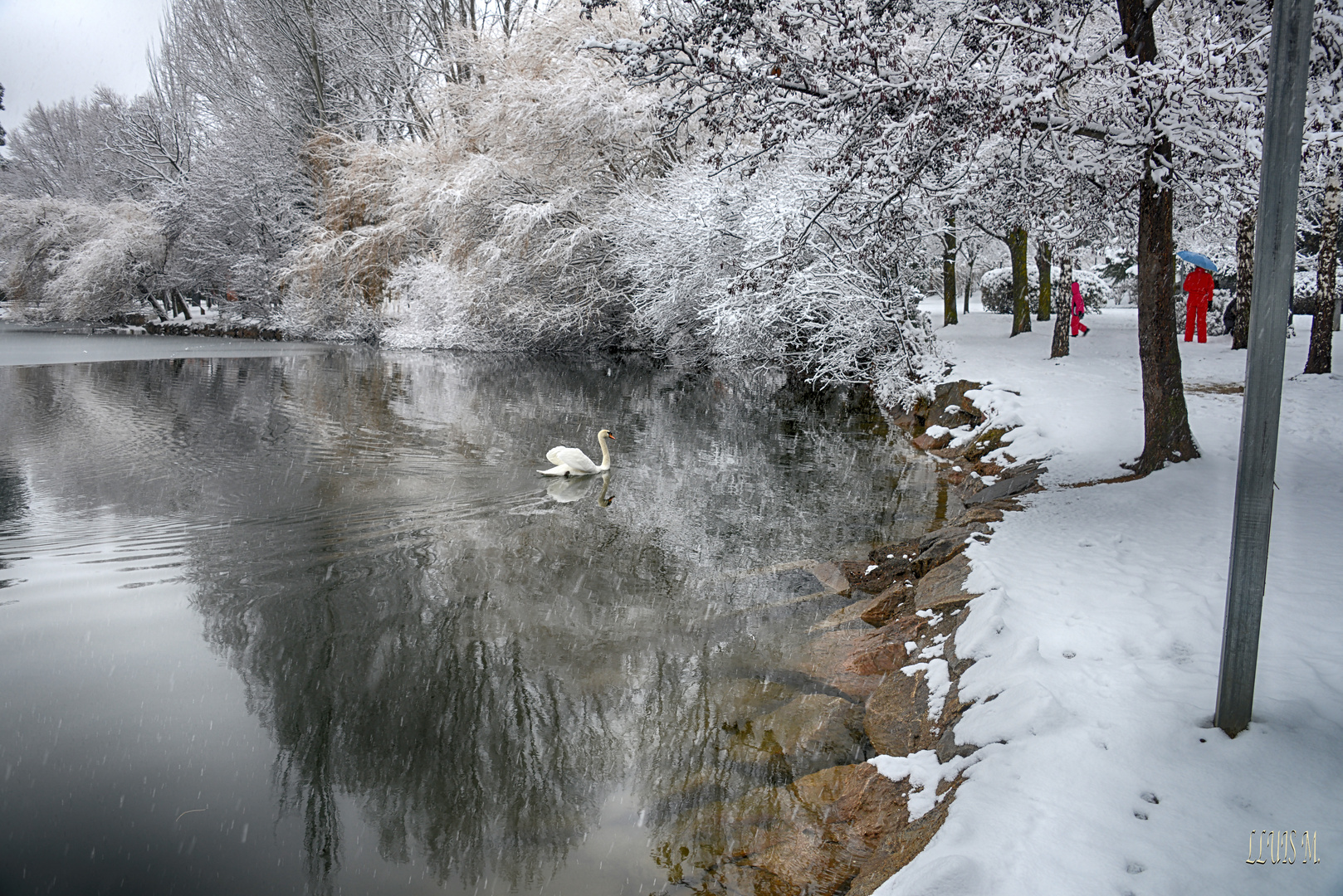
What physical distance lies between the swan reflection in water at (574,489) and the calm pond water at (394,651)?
6 cm

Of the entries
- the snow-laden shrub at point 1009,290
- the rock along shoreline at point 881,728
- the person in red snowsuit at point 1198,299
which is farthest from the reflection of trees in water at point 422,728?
the snow-laden shrub at point 1009,290

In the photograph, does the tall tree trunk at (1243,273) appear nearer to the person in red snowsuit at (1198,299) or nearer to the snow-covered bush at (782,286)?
the person in red snowsuit at (1198,299)

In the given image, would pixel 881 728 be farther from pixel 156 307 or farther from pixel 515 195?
pixel 156 307

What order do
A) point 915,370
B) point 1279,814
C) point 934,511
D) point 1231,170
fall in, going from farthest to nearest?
point 915,370 < point 934,511 < point 1231,170 < point 1279,814

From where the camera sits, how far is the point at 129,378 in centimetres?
1916

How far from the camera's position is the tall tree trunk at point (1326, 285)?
11281 millimetres

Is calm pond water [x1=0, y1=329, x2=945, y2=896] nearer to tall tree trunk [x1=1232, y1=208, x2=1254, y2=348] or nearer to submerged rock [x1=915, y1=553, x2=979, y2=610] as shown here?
submerged rock [x1=915, y1=553, x2=979, y2=610]

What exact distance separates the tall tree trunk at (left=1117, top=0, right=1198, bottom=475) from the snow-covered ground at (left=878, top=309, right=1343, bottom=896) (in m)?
0.32

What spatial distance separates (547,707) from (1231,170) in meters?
6.96

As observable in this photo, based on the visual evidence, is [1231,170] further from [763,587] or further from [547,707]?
[547,707]

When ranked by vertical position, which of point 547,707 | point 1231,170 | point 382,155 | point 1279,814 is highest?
point 382,155

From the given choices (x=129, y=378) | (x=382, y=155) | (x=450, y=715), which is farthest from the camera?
(x=382, y=155)

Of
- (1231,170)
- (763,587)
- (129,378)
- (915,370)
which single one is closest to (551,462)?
(763,587)

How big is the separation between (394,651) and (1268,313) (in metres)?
5.33
